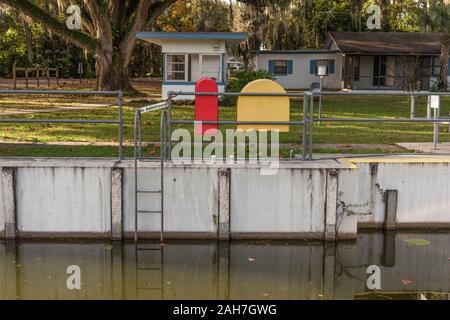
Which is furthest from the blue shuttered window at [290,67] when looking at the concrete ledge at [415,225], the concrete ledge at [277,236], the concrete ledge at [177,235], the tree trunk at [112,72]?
the concrete ledge at [177,235]

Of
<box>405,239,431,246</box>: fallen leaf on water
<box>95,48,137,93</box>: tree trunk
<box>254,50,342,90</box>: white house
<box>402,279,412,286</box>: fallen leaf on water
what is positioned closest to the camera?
<box>402,279,412,286</box>: fallen leaf on water

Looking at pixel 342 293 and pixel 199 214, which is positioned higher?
pixel 199 214

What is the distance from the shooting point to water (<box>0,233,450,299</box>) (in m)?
8.41

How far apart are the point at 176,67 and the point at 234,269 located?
1821 centimetres

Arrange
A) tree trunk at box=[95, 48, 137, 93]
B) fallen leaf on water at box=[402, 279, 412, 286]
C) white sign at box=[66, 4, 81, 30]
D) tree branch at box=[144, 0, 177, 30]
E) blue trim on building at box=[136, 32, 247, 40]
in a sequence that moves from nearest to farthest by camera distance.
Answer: fallen leaf on water at box=[402, 279, 412, 286] < blue trim on building at box=[136, 32, 247, 40] < tree trunk at box=[95, 48, 137, 93] < white sign at box=[66, 4, 81, 30] < tree branch at box=[144, 0, 177, 30]

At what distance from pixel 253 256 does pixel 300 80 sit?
35302mm

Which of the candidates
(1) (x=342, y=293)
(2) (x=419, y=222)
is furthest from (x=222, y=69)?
(1) (x=342, y=293)

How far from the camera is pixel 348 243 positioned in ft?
33.5

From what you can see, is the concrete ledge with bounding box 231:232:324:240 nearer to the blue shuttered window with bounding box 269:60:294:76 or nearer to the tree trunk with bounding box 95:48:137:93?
the tree trunk with bounding box 95:48:137:93

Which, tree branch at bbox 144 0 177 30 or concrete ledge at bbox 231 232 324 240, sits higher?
tree branch at bbox 144 0 177 30

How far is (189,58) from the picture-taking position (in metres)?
26.3

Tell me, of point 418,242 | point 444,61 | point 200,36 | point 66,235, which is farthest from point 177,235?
point 444,61

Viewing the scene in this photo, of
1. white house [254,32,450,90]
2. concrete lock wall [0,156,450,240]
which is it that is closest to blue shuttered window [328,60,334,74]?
white house [254,32,450,90]
